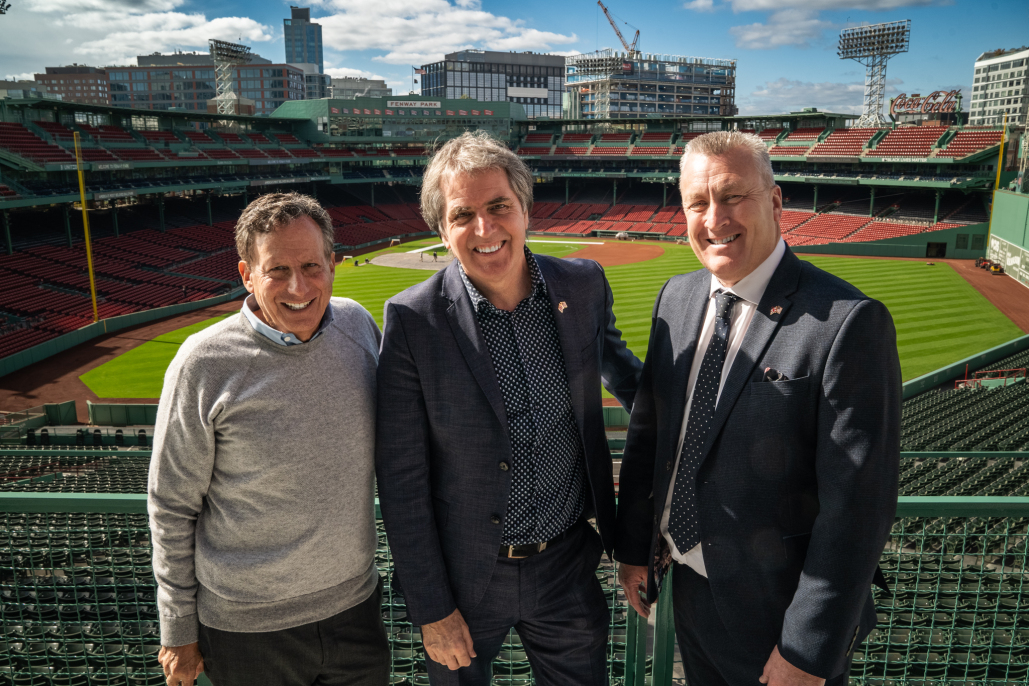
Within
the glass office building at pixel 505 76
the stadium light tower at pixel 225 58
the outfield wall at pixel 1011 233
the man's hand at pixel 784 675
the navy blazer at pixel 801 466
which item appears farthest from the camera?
the glass office building at pixel 505 76

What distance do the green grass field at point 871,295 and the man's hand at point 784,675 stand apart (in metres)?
17.3

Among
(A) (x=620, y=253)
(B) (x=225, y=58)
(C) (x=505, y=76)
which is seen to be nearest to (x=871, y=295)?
(A) (x=620, y=253)

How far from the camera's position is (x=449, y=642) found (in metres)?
2.84

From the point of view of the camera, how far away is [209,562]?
2846mm

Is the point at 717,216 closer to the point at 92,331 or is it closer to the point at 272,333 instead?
the point at 272,333

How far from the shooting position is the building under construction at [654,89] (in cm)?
12562

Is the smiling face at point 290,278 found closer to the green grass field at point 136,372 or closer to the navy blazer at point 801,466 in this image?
the navy blazer at point 801,466

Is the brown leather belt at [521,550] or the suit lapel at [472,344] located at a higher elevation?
the suit lapel at [472,344]

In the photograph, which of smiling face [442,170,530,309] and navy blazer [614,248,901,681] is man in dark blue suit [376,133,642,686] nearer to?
smiling face [442,170,530,309]

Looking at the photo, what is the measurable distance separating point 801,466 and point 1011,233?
42.1 meters

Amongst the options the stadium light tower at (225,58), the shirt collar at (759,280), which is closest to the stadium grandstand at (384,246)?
the shirt collar at (759,280)

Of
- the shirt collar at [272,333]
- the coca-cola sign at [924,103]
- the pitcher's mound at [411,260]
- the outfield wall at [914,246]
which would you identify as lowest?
the pitcher's mound at [411,260]

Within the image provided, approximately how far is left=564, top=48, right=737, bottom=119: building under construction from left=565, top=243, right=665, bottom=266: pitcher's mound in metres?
79.0

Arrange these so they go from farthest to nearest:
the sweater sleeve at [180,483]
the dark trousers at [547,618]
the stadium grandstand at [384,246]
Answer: the stadium grandstand at [384,246] → the dark trousers at [547,618] → the sweater sleeve at [180,483]
